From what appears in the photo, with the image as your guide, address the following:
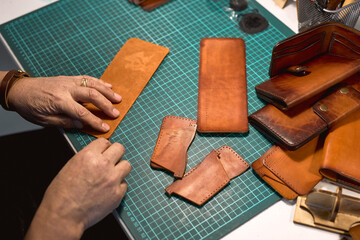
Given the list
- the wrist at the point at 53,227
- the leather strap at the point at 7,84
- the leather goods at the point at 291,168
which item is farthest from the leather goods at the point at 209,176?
the leather strap at the point at 7,84

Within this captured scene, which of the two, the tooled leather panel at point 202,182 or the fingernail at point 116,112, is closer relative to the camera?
the tooled leather panel at point 202,182

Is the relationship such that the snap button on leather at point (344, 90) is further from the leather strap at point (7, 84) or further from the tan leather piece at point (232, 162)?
the leather strap at point (7, 84)

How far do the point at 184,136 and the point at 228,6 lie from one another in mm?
1211

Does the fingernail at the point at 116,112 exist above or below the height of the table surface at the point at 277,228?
above

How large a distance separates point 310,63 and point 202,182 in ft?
3.30

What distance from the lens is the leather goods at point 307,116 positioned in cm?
191

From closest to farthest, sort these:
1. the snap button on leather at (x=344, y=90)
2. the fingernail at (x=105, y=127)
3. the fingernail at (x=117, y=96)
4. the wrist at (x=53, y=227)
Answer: the wrist at (x=53, y=227), the snap button on leather at (x=344, y=90), the fingernail at (x=105, y=127), the fingernail at (x=117, y=96)

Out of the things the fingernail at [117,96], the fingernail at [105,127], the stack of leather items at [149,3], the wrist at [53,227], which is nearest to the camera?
the wrist at [53,227]

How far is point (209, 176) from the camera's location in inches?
76.0

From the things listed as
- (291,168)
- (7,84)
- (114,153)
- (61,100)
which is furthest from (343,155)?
(7,84)

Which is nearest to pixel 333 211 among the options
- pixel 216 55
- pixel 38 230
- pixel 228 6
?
pixel 216 55

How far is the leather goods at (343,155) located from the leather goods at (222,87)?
1.56 feet

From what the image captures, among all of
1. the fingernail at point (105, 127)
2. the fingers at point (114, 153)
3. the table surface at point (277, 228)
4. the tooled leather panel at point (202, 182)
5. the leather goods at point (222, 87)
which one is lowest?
the table surface at point (277, 228)

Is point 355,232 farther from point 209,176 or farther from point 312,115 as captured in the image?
point 209,176
